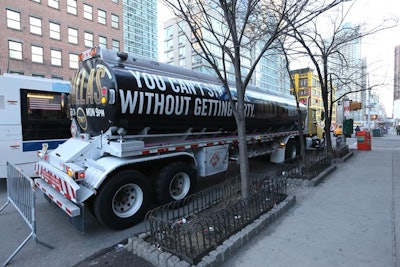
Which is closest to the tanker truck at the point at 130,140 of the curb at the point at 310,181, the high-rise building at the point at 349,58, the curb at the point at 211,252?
the curb at the point at 211,252

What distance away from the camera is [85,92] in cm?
505

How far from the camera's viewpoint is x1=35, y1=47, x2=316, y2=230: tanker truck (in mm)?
4109

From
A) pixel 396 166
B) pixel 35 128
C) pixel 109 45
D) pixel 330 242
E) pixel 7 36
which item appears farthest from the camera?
pixel 109 45

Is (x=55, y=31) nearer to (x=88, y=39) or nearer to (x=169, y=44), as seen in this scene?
(x=88, y=39)

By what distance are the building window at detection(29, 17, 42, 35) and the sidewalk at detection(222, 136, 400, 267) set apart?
99.3 ft

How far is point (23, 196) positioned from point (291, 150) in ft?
31.6

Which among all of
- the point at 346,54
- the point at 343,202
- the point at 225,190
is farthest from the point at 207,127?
the point at 346,54

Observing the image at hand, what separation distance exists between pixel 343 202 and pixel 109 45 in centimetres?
3294

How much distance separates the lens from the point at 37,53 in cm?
2606

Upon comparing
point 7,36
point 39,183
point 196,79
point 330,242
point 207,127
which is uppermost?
point 7,36

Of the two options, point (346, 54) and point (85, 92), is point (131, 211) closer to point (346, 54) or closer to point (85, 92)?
point (85, 92)

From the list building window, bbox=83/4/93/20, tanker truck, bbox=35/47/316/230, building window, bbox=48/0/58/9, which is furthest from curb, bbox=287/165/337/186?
building window, bbox=83/4/93/20

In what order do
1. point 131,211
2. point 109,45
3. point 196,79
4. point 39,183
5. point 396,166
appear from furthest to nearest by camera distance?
point 109,45, point 396,166, point 196,79, point 39,183, point 131,211

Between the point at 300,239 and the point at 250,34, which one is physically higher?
the point at 250,34
